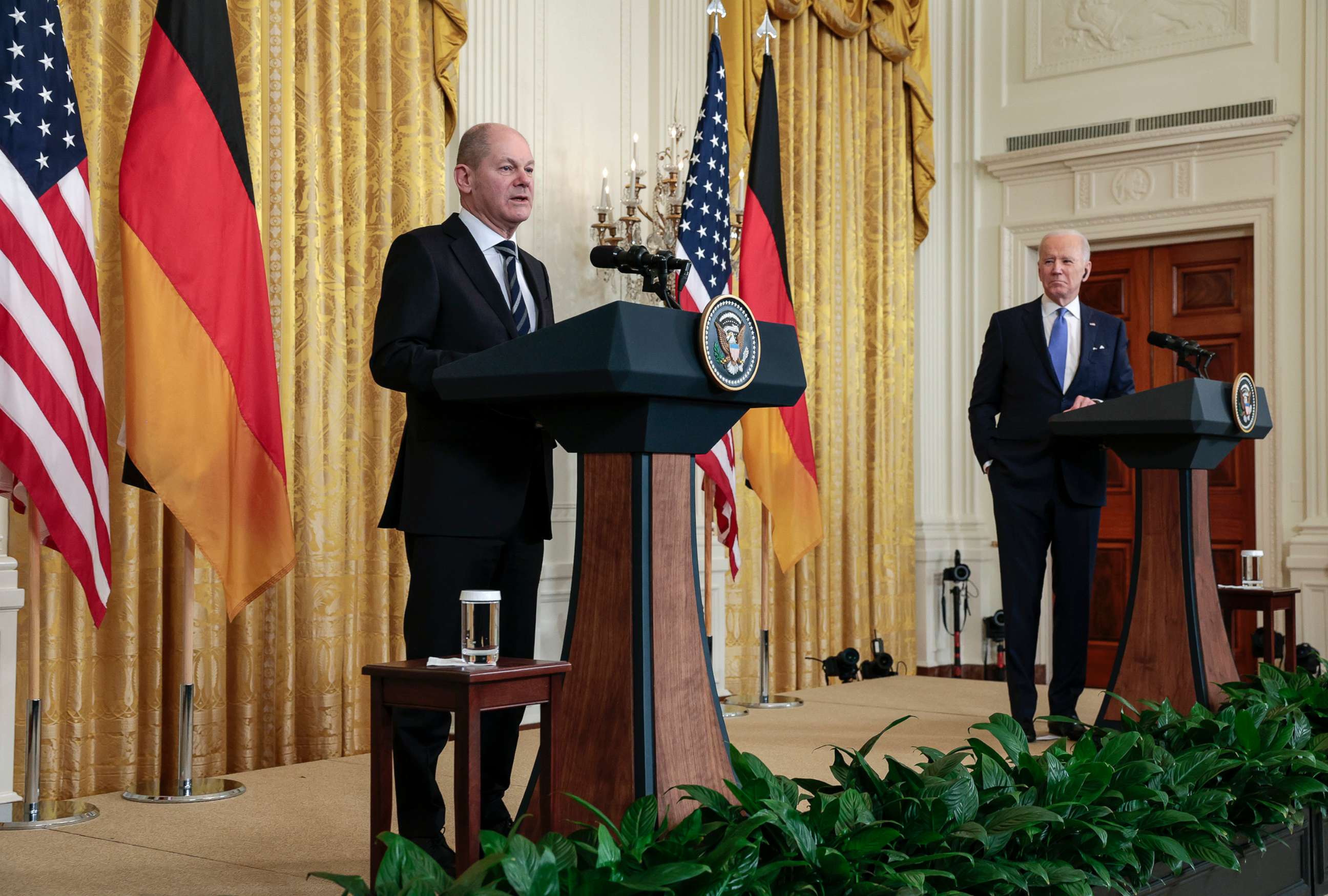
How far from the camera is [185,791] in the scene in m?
3.28

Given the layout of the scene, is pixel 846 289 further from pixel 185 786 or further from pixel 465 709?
pixel 465 709

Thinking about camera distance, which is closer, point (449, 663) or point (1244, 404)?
point (449, 663)

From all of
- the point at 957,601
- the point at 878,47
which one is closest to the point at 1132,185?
the point at 878,47

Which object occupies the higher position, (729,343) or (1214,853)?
(729,343)

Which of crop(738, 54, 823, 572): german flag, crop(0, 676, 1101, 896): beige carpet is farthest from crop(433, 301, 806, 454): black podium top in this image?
crop(738, 54, 823, 572): german flag

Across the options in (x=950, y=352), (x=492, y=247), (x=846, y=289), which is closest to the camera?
(x=492, y=247)

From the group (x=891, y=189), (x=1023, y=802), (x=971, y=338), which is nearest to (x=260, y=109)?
(x=1023, y=802)

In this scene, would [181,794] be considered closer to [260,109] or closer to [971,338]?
[260,109]

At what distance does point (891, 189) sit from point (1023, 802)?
498cm

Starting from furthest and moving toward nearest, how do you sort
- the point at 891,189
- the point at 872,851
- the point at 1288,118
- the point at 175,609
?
the point at 891,189, the point at 1288,118, the point at 175,609, the point at 872,851

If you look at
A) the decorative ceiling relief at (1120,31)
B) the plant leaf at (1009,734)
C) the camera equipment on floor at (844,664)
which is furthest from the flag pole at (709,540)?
the decorative ceiling relief at (1120,31)

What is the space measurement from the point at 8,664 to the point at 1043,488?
2938 mm

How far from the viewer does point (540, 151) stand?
16.2ft

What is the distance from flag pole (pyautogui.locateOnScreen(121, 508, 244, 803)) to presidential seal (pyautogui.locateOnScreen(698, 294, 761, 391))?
167cm
